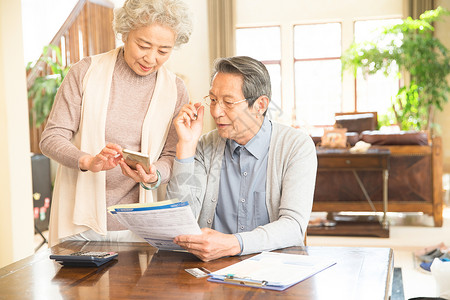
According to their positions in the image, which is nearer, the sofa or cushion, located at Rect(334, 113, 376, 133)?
the sofa

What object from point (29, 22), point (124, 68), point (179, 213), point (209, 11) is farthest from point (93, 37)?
point (179, 213)

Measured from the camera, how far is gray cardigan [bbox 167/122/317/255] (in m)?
1.75

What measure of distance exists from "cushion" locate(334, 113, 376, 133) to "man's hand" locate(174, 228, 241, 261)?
6367 mm

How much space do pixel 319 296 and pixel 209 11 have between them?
32.1 feet

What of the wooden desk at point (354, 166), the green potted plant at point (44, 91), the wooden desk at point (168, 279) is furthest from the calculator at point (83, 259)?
the green potted plant at point (44, 91)

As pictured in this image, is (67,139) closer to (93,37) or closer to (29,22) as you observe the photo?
(29,22)

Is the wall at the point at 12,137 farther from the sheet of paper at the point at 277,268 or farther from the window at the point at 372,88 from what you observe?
the window at the point at 372,88

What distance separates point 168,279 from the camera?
1.43 m

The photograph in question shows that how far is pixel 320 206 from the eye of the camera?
5.54 metres

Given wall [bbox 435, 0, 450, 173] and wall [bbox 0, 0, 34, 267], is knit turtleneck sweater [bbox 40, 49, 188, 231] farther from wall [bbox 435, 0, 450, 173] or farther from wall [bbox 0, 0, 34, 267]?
wall [bbox 435, 0, 450, 173]

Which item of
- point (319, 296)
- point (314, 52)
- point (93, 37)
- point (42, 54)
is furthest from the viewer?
point (314, 52)

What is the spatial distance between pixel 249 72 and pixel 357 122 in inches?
248

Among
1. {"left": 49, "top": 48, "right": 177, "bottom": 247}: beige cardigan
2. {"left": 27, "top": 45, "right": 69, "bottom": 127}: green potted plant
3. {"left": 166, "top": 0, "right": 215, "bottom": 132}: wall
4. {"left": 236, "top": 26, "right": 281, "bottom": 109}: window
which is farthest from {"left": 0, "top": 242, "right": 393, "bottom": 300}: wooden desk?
{"left": 236, "top": 26, "right": 281, "bottom": 109}: window

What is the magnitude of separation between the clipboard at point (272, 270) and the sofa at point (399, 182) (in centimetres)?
394
